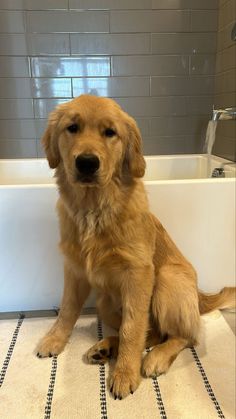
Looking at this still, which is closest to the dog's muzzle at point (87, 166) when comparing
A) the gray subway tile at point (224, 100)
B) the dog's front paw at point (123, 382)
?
the dog's front paw at point (123, 382)

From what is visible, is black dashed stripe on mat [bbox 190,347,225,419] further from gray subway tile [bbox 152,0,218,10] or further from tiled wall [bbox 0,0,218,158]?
gray subway tile [bbox 152,0,218,10]

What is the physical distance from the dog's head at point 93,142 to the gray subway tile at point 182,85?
1.51m

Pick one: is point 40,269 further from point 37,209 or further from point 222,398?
point 222,398

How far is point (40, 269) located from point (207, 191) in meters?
0.79

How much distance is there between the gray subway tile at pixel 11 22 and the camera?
232 centimetres

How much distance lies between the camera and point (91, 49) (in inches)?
96.1

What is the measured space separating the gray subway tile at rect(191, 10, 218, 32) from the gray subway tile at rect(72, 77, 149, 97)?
48 cm

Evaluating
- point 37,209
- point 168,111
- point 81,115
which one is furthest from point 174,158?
point 81,115

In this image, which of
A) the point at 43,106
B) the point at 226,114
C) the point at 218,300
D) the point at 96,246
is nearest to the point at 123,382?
the point at 96,246

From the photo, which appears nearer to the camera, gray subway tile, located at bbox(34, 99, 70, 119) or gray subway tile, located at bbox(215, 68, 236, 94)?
gray subway tile, located at bbox(215, 68, 236, 94)

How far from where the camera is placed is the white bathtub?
1.44 metres

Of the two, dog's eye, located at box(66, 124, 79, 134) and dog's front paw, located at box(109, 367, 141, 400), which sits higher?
dog's eye, located at box(66, 124, 79, 134)

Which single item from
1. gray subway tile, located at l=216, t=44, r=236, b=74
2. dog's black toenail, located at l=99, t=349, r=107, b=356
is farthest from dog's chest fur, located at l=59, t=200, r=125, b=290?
gray subway tile, located at l=216, t=44, r=236, b=74

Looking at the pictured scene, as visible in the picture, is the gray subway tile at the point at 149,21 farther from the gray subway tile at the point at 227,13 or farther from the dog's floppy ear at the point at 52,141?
the dog's floppy ear at the point at 52,141
